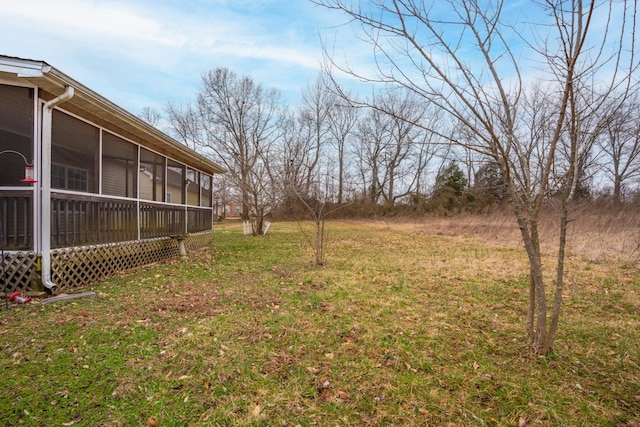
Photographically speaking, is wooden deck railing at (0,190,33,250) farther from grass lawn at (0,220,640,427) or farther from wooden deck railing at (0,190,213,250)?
grass lawn at (0,220,640,427)

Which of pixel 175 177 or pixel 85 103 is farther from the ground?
pixel 85 103

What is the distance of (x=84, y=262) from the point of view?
18.0ft

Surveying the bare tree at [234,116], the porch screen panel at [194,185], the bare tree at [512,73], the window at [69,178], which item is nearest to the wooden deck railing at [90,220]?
the window at [69,178]

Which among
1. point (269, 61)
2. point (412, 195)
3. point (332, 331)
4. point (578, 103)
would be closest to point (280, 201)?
point (269, 61)

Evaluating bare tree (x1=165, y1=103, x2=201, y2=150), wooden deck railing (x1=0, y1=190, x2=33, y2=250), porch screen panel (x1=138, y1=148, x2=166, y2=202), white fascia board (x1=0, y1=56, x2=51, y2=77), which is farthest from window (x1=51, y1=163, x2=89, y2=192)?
bare tree (x1=165, y1=103, x2=201, y2=150)

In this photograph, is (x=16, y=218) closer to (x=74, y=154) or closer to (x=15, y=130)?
(x=15, y=130)

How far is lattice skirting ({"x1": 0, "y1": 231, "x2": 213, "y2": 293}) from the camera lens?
4.69m

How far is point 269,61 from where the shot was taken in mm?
10594

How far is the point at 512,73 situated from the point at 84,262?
264 inches

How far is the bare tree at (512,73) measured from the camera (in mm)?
2408

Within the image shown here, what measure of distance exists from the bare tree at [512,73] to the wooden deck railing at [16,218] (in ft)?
16.1

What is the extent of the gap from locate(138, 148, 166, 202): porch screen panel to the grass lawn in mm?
3583

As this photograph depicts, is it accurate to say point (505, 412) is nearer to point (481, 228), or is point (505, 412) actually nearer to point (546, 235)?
A: point (546, 235)

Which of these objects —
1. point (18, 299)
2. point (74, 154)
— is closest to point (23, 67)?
point (74, 154)
